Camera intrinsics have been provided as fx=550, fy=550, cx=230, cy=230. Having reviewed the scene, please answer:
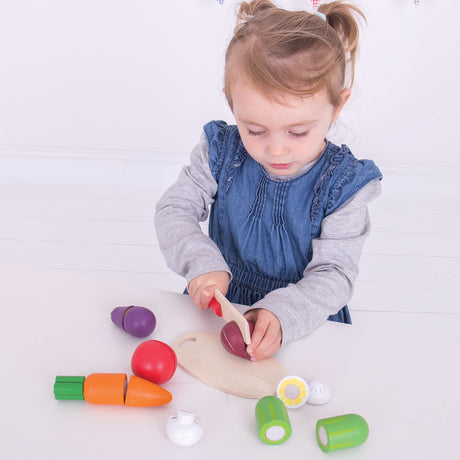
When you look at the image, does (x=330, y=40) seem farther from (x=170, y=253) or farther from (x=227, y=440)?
(x=227, y=440)

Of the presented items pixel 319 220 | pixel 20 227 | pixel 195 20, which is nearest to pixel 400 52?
pixel 195 20

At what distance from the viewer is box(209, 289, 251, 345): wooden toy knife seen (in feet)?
2.00

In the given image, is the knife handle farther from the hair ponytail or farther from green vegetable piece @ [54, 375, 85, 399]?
the hair ponytail

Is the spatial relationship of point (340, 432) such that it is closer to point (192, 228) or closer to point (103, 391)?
point (103, 391)

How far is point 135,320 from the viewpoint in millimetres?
633

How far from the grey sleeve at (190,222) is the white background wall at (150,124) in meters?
0.76

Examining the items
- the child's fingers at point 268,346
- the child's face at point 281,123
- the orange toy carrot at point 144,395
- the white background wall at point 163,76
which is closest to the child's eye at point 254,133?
the child's face at point 281,123

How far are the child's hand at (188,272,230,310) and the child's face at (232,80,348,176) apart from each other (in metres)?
0.19

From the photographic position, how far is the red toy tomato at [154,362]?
0.56 meters

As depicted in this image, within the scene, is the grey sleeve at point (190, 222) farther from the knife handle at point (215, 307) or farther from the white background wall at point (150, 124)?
the white background wall at point (150, 124)

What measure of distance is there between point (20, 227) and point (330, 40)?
1408 mm

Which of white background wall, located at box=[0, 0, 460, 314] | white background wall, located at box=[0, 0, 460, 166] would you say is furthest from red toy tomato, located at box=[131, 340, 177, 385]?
white background wall, located at box=[0, 0, 460, 166]

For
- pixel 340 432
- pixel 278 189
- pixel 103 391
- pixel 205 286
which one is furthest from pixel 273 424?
pixel 278 189

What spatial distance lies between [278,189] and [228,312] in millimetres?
344
